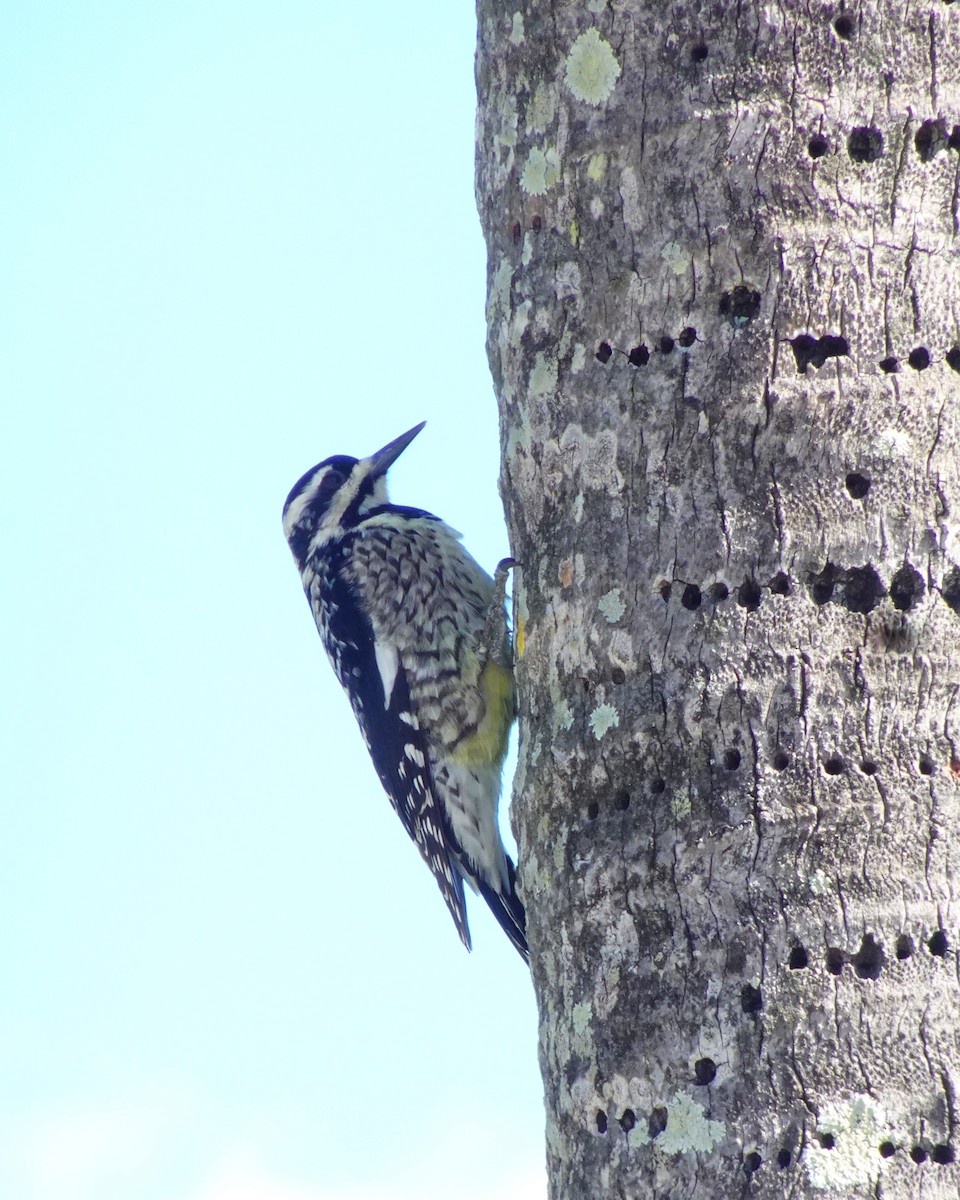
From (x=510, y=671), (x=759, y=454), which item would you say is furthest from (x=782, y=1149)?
(x=510, y=671)

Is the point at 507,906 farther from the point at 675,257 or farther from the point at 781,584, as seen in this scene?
the point at 675,257

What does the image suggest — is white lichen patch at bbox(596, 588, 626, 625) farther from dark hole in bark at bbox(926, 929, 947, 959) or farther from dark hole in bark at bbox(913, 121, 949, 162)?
dark hole in bark at bbox(913, 121, 949, 162)

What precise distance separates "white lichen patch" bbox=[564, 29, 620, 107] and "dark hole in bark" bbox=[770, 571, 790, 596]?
43.1 inches

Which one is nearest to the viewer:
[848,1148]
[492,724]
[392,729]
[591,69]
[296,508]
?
[848,1148]

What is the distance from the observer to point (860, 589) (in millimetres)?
2727

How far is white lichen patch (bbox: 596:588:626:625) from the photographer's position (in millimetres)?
2947

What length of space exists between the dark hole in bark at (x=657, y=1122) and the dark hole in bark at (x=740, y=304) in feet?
4.70

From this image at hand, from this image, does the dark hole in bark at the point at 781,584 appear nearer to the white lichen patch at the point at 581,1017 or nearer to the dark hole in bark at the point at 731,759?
the dark hole in bark at the point at 731,759

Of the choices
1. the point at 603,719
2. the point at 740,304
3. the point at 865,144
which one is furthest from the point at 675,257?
the point at 603,719

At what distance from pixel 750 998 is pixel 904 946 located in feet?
0.89

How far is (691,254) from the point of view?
2.95 meters

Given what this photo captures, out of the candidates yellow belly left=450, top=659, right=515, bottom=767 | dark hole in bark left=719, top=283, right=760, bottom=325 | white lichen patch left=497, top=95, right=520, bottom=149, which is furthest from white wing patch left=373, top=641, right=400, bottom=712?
dark hole in bark left=719, top=283, right=760, bottom=325

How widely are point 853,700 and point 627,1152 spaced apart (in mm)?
880

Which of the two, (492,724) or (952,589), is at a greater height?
(952,589)
